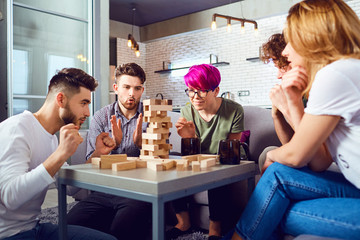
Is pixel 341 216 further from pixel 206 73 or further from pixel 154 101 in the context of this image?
pixel 206 73

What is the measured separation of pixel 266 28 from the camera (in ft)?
23.4

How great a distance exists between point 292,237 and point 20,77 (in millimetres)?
3919

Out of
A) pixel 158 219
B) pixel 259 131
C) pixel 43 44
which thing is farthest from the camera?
pixel 43 44

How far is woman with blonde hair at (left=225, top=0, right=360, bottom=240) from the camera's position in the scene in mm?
1149

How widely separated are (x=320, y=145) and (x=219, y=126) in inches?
43.5

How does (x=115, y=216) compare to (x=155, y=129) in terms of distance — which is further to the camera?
(x=115, y=216)

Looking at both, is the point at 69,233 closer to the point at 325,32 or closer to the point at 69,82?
the point at 69,82

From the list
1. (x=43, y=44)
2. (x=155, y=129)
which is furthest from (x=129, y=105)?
(x=43, y=44)

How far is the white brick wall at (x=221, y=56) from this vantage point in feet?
23.5

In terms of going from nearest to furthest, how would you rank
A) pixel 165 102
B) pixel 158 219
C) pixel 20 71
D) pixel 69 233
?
pixel 158 219 < pixel 69 233 < pixel 165 102 < pixel 20 71

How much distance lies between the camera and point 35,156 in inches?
58.7

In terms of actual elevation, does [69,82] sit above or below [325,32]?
below

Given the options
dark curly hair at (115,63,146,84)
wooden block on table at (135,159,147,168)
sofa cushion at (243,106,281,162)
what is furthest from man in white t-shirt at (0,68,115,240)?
sofa cushion at (243,106,281,162)

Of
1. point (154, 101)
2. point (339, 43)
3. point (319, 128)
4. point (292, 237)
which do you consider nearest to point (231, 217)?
point (292, 237)
